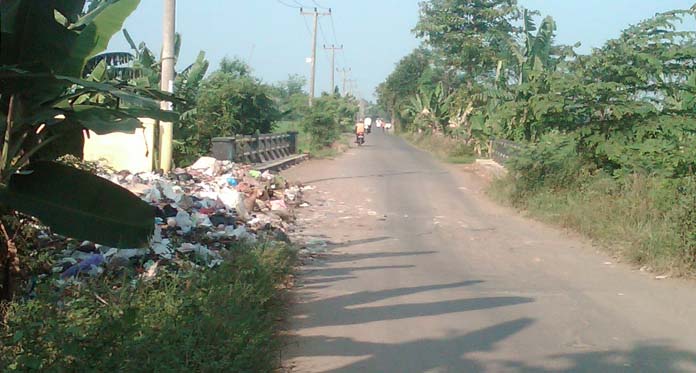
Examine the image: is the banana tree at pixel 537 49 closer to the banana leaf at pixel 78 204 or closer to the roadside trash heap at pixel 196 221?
the roadside trash heap at pixel 196 221

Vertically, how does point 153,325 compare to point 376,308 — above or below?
above

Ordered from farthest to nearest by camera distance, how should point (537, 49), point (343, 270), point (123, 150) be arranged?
point (537, 49)
point (123, 150)
point (343, 270)

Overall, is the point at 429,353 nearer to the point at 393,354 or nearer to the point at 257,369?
the point at 393,354

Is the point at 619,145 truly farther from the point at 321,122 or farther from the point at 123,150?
the point at 321,122

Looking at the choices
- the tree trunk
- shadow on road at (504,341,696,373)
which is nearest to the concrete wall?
the tree trunk

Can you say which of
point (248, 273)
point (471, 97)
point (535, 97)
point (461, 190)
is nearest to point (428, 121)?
point (471, 97)

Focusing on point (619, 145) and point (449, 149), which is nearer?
point (619, 145)

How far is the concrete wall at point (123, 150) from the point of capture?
16062mm

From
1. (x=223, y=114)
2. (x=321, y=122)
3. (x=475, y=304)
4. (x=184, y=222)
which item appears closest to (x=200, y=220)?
(x=184, y=222)

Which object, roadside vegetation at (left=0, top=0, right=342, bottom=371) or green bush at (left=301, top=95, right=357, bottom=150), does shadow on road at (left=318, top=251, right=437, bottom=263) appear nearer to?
roadside vegetation at (left=0, top=0, right=342, bottom=371)

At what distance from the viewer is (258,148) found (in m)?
24.5

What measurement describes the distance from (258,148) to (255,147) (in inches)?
15.5

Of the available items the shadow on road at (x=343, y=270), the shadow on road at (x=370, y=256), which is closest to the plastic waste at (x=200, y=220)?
the shadow on road at (x=343, y=270)

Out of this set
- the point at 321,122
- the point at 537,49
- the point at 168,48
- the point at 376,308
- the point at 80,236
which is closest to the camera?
the point at 80,236
